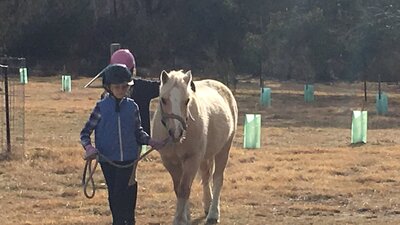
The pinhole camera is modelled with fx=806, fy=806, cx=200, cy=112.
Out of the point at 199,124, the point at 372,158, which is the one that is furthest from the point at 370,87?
the point at 199,124

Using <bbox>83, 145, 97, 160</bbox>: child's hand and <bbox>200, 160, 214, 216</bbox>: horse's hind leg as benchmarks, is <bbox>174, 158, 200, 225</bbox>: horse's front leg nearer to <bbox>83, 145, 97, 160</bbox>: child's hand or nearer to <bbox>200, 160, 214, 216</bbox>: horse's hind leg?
<bbox>200, 160, 214, 216</bbox>: horse's hind leg

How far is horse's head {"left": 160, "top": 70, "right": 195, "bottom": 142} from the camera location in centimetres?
674

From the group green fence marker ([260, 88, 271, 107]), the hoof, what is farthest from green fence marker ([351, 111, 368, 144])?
green fence marker ([260, 88, 271, 107])

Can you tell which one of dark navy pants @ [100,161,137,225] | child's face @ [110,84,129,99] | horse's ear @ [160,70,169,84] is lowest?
dark navy pants @ [100,161,137,225]

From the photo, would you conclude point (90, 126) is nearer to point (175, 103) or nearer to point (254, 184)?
point (175, 103)

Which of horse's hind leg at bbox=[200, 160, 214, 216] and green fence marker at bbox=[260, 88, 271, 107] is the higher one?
horse's hind leg at bbox=[200, 160, 214, 216]

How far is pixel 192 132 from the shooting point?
760cm

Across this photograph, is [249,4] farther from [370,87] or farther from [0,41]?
[0,41]

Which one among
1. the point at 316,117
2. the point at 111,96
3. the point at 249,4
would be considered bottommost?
the point at 316,117

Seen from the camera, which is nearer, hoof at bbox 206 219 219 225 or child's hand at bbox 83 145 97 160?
child's hand at bbox 83 145 97 160

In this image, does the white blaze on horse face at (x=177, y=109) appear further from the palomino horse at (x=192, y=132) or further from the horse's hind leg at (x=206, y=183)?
the horse's hind leg at (x=206, y=183)

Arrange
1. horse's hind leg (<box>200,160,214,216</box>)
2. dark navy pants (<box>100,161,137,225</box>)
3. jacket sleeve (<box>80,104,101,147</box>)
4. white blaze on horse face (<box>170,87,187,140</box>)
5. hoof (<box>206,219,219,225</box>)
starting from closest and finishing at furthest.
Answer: jacket sleeve (<box>80,104,101,147</box>) < dark navy pants (<box>100,161,137,225</box>) < white blaze on horse face (<box>170,87,187,140</box>) < hoof (<box>206,219,219,225</box>) < horse's hind leg (<box>200,160,214,216</box>)

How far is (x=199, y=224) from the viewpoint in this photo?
27.6 feet

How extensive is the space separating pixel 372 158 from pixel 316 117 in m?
12.5
